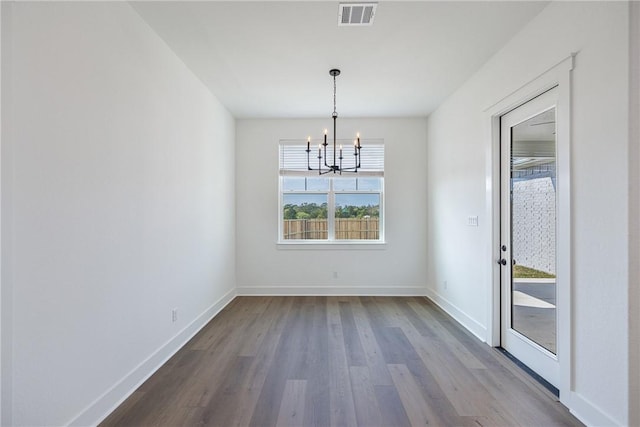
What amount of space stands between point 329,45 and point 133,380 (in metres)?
3.17

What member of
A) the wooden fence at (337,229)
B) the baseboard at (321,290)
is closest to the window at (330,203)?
the wooden fence at (337,229)

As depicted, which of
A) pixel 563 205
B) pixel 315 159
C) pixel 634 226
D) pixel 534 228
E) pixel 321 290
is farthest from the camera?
pixel 315 159

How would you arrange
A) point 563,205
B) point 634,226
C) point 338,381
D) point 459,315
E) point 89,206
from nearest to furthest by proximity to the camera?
1. point 634,226
2. point 89,206
3. point 563,205
4. point 338,381
5. point 459,315

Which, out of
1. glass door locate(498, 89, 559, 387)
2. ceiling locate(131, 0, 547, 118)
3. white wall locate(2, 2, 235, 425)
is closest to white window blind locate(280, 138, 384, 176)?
ceiling locate(131, 0, 547, 118)

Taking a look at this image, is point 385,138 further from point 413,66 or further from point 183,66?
point 183,66

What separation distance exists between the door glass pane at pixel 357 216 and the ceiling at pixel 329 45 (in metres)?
1.59

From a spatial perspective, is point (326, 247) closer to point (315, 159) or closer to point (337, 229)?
point (337, 229)

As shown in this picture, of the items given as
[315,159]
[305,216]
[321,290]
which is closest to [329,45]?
[315,159]

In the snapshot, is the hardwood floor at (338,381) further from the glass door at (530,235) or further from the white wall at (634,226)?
the white wall at (634,226)

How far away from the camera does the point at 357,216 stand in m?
5.04

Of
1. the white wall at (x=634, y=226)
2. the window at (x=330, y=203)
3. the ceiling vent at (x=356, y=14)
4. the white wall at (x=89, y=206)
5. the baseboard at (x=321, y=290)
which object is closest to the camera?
the white wall at (x=89, y=206)

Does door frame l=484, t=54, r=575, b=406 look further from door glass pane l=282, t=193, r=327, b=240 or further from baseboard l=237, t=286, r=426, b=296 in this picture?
door glass pane l=282, t=193, r=327, b=240

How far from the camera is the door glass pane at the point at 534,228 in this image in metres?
2.36

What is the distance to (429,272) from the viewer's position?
4.80 metres
